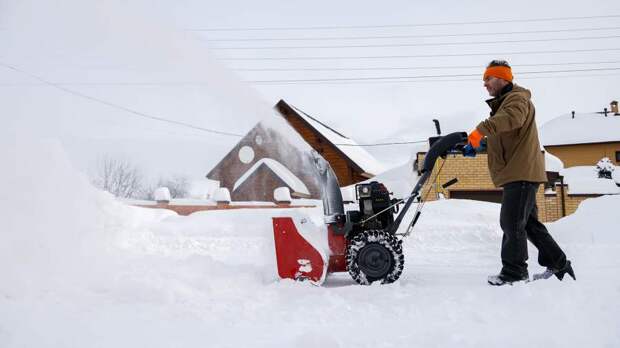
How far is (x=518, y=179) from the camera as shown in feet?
11.2

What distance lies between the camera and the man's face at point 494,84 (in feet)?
11.8

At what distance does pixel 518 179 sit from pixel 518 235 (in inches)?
16.1

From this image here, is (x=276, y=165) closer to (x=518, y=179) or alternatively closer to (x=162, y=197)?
(x=162, y=197)

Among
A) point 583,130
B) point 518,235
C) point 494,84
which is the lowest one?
point 518,235

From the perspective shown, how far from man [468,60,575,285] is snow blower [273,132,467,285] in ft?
1.19

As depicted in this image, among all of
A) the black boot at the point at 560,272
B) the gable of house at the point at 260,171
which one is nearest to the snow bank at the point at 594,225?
the black boot at the point at 560,272

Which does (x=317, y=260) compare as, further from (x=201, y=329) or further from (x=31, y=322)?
(x=31, y=322)

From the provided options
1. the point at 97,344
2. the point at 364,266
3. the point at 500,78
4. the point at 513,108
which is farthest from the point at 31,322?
the point at 500,78

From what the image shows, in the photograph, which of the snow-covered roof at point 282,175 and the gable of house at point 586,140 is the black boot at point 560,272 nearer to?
the snow-covered roof at point 282,175

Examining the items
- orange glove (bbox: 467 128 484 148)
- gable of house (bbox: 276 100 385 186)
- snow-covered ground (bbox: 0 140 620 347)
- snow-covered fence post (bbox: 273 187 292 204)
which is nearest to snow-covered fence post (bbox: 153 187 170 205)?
snow-covered fence post (bbox: 273 187 292 204)

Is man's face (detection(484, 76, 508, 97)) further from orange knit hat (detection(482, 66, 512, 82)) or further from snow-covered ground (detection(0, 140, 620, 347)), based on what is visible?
snow-covered ground (detection(0, 140, 620, 347))

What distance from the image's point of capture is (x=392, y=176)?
17.4 meters

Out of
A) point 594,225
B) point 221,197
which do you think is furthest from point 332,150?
point 594,225

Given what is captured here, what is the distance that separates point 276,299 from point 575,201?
1772 cm
